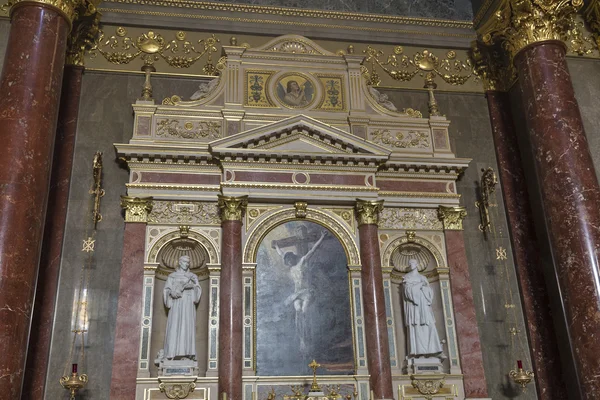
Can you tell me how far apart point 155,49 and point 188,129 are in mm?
2137

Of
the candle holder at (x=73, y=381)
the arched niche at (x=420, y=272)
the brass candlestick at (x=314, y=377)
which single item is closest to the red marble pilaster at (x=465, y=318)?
the arched niche at (x=420, y=272)

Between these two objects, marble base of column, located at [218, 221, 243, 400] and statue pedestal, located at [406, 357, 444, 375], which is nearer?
marble base of column, located at [218, 221, 243, 400]

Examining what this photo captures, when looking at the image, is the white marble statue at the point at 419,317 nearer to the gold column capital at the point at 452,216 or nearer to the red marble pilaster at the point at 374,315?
the red marble pilaster at the point at 374,315

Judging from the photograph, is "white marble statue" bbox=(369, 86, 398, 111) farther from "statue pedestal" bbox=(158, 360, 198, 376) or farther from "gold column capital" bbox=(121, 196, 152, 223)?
"statue pedestal" bbox=(158, 360, 198, 376)

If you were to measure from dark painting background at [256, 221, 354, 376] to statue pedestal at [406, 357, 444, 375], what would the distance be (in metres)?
1.06

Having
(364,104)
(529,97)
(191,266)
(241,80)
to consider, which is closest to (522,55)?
(529,97)

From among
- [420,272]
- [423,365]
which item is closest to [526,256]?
[420,272]

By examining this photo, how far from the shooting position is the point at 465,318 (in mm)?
11898

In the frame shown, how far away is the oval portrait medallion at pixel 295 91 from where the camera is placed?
13109 millimetres

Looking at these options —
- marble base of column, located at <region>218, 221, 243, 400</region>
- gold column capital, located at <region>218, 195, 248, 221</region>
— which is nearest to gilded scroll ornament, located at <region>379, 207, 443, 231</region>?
gold column capital, located at <region>218, 195, 248, 221</region>

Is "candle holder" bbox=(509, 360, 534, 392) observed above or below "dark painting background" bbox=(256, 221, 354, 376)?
below

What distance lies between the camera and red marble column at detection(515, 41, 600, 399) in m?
9.67

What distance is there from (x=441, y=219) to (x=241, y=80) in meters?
4.89

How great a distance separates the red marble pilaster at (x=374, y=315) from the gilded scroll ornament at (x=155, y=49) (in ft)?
15.5
